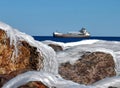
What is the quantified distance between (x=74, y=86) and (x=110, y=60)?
585 centimetres

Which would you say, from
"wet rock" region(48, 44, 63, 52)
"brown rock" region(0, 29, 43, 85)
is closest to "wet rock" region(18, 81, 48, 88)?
"brown rock" region(0, 29, 43, 85)

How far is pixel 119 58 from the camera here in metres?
12.7

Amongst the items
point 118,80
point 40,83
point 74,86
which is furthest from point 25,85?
point 118,80

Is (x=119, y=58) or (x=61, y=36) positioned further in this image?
(x=61, y=36)

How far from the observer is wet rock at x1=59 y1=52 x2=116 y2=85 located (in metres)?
10.9

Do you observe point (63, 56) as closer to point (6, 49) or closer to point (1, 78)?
point (6, 49)

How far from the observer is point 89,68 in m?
11.1

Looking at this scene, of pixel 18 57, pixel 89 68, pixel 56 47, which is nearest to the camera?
pixel 18 57

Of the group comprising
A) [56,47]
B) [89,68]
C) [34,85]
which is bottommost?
[89,68]

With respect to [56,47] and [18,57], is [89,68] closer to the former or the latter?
[18,57]

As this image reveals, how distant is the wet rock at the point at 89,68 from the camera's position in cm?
1092

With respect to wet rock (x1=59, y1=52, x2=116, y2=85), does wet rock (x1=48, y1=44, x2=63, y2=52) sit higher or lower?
higher

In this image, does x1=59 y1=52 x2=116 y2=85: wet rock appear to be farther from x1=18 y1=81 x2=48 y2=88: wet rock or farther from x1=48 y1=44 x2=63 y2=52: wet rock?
x1=18 y1=81 x2=48 y2=88: wet rock

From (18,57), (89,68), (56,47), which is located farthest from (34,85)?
(56,47)
